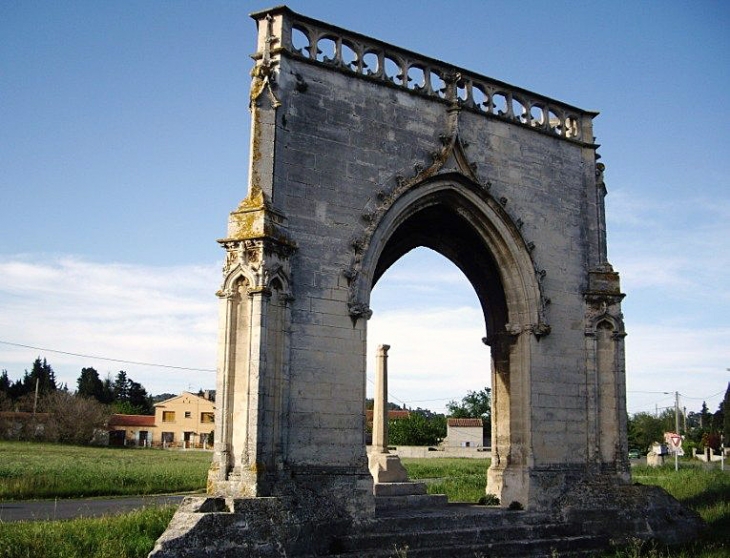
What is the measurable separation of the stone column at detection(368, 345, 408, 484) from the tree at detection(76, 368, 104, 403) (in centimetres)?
7508

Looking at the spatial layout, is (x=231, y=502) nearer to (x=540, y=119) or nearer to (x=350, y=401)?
(x=350, y=401)

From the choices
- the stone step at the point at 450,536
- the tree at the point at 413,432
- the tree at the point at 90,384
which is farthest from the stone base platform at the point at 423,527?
the tree at the point at 90,384

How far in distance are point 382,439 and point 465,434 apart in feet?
143

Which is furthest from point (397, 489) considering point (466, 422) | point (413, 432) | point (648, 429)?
point (648, 429)

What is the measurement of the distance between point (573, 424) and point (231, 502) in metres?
6.59

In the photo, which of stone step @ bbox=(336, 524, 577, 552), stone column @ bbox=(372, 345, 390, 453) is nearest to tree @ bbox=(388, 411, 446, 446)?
stone column @ bbox=(372, 345, 390, 453)

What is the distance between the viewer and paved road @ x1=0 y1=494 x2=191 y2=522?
15.7 m

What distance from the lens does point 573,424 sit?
14.0 metres

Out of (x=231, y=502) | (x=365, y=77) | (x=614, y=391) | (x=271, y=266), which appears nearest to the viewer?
(x=231, y=502)

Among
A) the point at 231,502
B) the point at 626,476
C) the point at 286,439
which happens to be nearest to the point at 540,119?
the point at 626,476

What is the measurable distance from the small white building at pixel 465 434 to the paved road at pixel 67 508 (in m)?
37.4

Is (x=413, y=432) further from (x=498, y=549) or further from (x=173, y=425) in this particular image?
(x=498, y=549)

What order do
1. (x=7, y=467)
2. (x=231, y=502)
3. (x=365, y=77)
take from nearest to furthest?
(x=231, y=502) → (x=365, y=77) → (x=7, y=467)

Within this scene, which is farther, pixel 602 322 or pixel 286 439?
pixel 602 322
